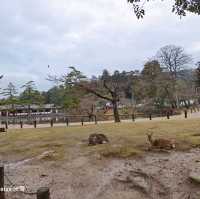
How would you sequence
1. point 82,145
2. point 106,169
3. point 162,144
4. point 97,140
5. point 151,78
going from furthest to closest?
point 151,78
point 82,145
point 97,140
point 162,144
point 106,169

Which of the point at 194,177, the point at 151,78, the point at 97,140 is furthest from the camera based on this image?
the point at 151,78

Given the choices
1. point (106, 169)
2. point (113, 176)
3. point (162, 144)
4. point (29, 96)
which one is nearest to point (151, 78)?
point (29, 96)

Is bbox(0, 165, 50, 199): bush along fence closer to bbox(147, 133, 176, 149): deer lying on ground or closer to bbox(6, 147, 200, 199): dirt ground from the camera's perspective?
bbox(6, 147, 200, 199): dirt ground

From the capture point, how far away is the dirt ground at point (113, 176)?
381 inches

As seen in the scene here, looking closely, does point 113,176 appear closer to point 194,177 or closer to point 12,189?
point 194,177

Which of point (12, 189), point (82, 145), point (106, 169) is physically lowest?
point (12, 189)

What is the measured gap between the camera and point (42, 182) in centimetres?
1034

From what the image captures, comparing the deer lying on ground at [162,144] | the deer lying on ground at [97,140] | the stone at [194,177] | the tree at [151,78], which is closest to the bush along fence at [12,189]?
the deer lying on ground at [97,140]

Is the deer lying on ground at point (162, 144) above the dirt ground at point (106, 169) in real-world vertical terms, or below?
above

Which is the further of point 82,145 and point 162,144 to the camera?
point 82,145

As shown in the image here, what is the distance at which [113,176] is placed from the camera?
1050cm

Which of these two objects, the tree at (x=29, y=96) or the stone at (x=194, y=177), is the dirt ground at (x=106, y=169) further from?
the tree at (x=29, y=96)

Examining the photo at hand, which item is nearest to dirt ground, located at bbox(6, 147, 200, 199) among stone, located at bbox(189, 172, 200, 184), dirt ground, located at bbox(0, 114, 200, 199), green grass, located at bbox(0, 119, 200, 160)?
dirt ground, located at bbox(0, 114, 200, 199)

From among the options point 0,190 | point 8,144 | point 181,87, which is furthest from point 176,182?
point 181,87
